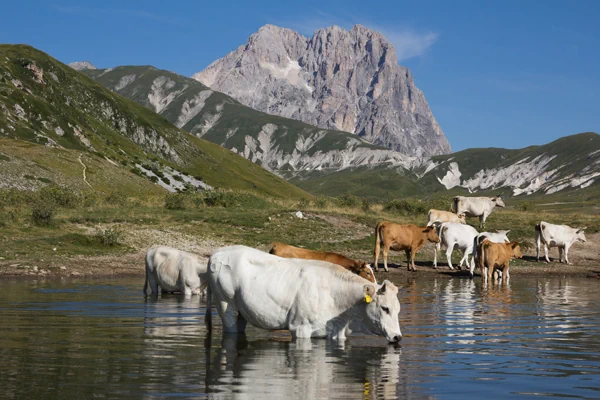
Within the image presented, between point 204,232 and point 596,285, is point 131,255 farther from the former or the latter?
point 596,285

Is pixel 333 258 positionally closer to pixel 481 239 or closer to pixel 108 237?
pixel 481 239

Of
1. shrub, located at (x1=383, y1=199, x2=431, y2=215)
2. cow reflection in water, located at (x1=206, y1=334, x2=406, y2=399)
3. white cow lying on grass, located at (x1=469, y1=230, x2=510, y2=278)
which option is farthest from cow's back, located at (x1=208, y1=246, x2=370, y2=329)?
shrub, located at (x1=383, y1=199, x2=431, y2=215)

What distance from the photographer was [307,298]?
14250 mm

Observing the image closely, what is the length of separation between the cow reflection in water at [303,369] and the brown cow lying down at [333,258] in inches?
170

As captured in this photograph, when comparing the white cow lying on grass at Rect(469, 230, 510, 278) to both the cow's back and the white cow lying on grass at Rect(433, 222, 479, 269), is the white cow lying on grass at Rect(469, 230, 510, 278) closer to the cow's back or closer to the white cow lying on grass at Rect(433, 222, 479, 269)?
the white cow lying on grass at Rect(433, 222, 479, 269)

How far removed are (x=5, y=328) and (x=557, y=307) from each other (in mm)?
15373

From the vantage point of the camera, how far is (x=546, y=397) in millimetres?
10070

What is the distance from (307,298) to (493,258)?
18523 mm

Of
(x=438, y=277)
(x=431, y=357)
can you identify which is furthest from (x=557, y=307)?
(x=438, y=277)

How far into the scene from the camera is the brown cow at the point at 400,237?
36.3 m

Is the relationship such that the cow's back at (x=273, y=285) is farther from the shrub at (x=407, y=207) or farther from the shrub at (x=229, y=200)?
the shrub at (x=407, y=207)

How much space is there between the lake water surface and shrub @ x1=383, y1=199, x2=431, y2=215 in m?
38.7

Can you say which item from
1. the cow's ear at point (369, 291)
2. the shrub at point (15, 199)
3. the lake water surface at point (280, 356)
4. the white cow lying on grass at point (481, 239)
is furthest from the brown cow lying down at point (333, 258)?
the shrub at point (15, 199)

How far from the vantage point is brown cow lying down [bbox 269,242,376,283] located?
19328 mm
